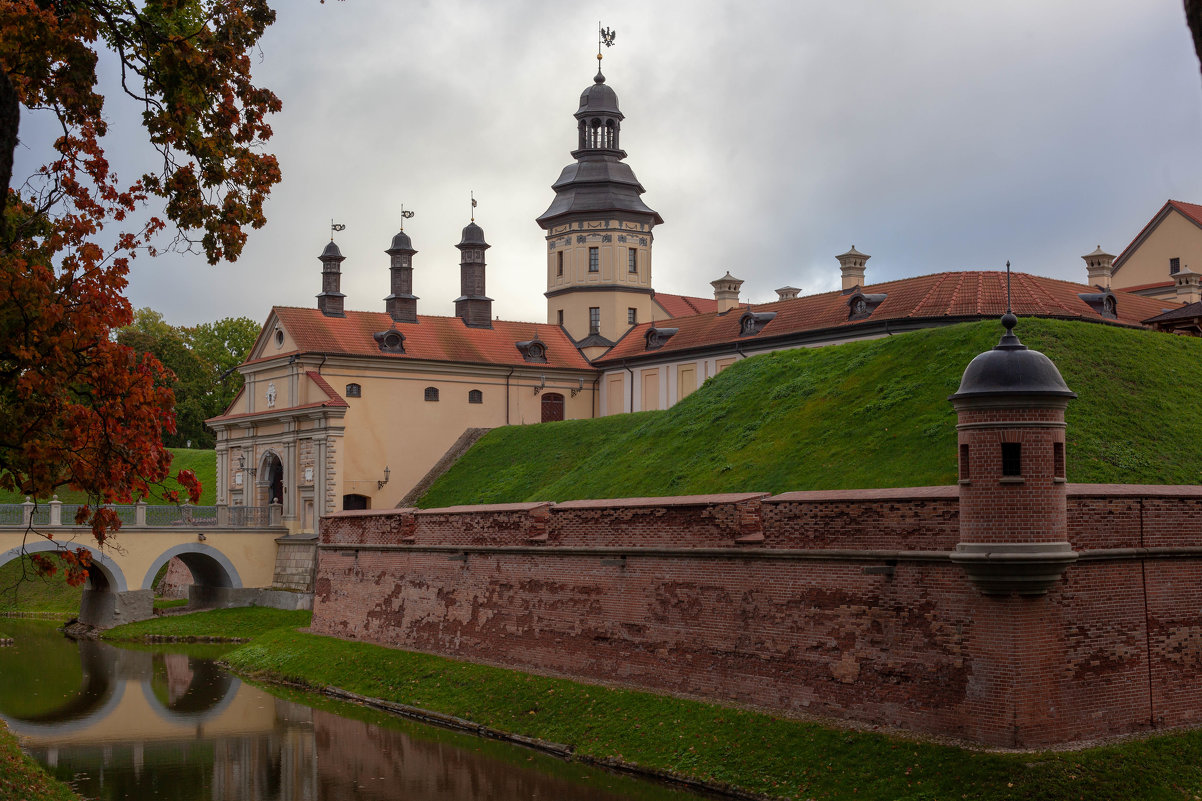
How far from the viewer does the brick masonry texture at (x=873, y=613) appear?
16.5 meters

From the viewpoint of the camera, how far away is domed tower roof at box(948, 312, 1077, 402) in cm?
1638

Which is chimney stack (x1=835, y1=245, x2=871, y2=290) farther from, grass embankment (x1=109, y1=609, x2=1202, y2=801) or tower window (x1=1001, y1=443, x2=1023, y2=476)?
tower window (x1=1001, y1=443, x2=1023, y2=476)

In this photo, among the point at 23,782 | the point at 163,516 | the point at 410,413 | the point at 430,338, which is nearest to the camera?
the point at 23,782

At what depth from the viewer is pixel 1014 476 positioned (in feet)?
53.8

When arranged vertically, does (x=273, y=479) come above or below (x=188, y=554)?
above

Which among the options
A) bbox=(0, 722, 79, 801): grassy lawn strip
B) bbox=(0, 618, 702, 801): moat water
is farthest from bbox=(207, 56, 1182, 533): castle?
bbox=(0, 722, 79, 801): grassy lawn strip

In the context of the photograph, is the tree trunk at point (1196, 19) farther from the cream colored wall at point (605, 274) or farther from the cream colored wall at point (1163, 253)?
the cream colored wall at point (1163, 253)

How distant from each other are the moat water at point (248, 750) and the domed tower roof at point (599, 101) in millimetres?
31646

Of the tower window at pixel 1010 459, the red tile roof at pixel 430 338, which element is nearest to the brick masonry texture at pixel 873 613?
the tower window at pixel 1010 459

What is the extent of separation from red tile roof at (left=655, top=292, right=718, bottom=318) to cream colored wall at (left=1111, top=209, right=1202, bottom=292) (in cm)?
1827

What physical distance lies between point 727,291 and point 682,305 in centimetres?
1245

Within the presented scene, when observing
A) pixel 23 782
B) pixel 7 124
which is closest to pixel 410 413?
pixel 23 782

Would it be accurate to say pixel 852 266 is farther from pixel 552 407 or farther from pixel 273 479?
pixel 273 479

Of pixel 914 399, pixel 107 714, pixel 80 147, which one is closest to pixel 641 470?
pixel 914 399
